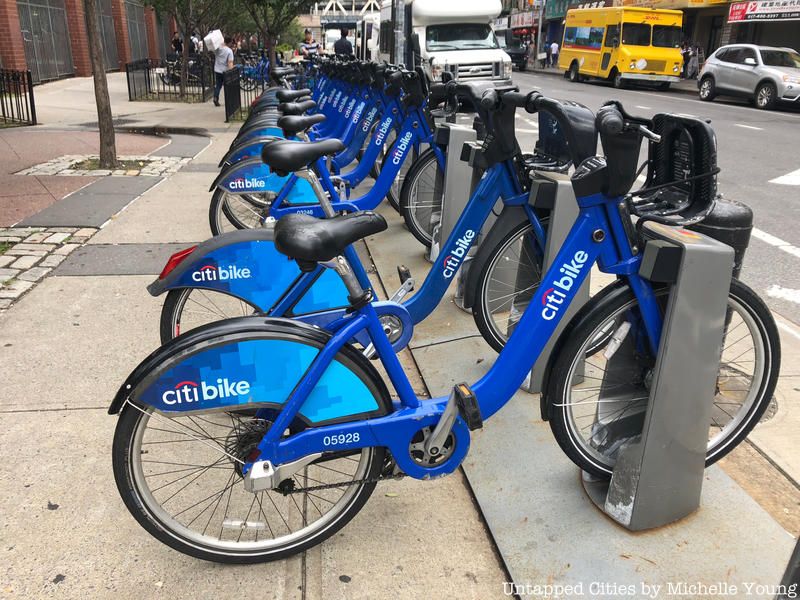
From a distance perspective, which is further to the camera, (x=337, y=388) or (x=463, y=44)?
(x=463, y=44)

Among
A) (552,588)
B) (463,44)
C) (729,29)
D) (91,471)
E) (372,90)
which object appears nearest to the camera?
(552,588)

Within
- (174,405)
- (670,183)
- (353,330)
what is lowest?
(174,405)

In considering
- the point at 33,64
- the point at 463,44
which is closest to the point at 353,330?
the point at 463,44

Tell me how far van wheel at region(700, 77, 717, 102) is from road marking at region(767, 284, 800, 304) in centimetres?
1877

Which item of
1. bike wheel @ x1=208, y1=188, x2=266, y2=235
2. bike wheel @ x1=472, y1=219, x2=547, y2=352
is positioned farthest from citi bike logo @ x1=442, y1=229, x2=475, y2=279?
bike wheel @ x1=208, y1=188, x2=266, y2=235

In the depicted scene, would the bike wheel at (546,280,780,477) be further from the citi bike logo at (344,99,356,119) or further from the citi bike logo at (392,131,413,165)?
the citi bike logo at (344,99,356,119)

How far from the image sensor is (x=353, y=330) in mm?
2262

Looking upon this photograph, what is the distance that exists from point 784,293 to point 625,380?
3.32 metres

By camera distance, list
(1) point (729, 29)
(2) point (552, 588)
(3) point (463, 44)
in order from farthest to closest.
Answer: (1) point (729, 29) < (3) point (463, 44) < (2) point (552, 588)

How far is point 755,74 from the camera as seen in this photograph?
64.7 feet

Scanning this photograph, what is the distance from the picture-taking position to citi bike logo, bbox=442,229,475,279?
3.66 m

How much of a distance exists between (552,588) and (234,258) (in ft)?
5.84

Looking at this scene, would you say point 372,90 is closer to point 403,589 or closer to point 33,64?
point 403,589

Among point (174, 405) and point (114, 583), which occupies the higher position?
point (174, 405)
